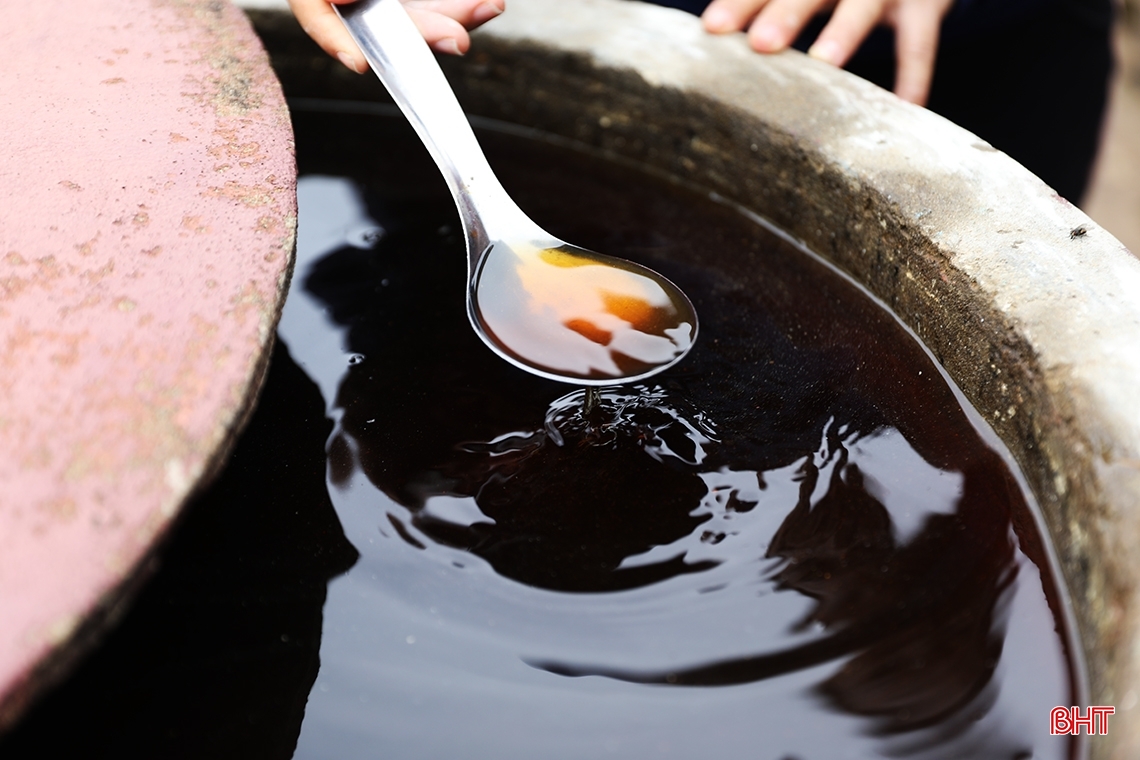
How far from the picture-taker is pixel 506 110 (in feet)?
4.89

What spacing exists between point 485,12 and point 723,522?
777 millimetres

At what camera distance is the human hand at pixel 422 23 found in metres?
1.21

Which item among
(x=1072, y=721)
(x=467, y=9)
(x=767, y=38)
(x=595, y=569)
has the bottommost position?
(x=595, y=569)

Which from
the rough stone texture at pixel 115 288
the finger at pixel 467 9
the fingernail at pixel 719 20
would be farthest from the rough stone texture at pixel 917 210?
the rough stone texture at pixel 115 288

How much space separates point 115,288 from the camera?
0.79 m

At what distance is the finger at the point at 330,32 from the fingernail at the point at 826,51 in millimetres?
633

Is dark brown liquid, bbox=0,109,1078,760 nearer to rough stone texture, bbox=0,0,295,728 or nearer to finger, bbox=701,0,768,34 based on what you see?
rough stone texture, bbox=0,0,295,728

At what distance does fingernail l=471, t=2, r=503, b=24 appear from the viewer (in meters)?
1.25

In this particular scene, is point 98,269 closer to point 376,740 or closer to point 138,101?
point 138,101

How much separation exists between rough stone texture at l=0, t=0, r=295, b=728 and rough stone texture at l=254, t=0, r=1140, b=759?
1.40ft

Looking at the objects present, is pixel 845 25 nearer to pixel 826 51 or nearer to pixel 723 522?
pixel 826 51

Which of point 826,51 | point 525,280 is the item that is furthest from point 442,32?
point 826,51

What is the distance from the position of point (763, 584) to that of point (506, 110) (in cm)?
93

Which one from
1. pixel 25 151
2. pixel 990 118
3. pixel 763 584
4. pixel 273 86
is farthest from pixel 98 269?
pixel 990 118
